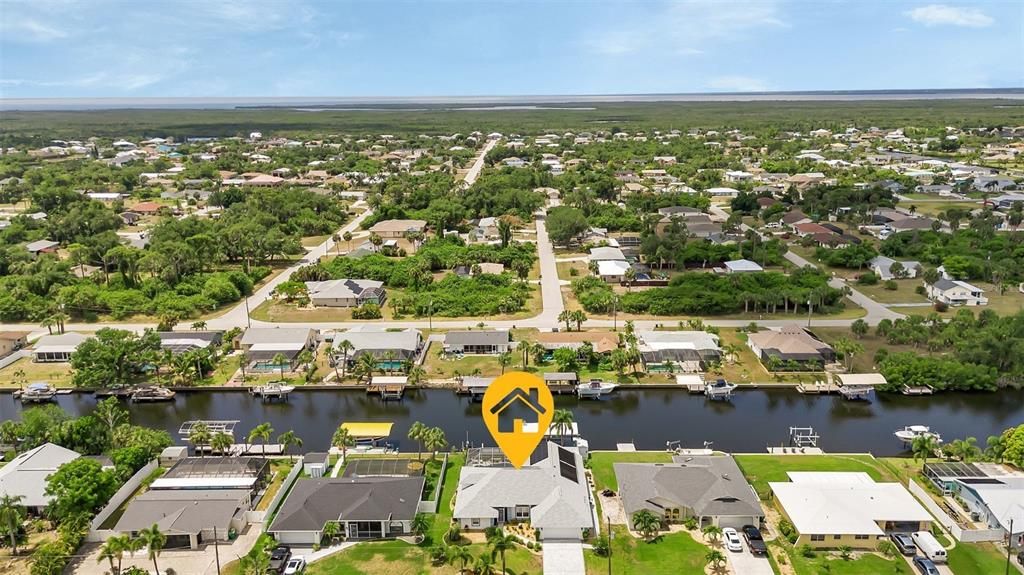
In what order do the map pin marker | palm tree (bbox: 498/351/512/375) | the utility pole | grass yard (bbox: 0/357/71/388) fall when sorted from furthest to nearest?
palm tree (bbox: 498/351/512/375) → grass yard (bbox: 0/357/71/388) → the utility pole → the map pin marker

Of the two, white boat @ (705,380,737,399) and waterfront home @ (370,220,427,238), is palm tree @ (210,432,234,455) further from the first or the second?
waterfront home @ (370,220,427,238)

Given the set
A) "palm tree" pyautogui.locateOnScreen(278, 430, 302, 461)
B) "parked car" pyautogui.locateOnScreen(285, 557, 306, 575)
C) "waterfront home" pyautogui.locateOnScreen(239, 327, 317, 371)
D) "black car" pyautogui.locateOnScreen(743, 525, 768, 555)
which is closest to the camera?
"parked car" pyautogui.locateOnScreen(285, 557, 306, 575)

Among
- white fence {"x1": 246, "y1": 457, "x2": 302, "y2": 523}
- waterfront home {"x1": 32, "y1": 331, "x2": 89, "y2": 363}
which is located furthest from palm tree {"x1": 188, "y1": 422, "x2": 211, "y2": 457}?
waterfront home {"x1": 32, "y1": 331, "x2": 89, "y2": 363}

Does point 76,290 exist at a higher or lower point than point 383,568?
higher

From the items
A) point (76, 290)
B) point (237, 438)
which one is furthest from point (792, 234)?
point (76, 290)

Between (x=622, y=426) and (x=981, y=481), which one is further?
(x=622, y=426)

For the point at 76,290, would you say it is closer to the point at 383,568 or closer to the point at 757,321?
the point at 383,568

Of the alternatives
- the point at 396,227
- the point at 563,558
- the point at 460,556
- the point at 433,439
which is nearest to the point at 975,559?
the point at 563,558
